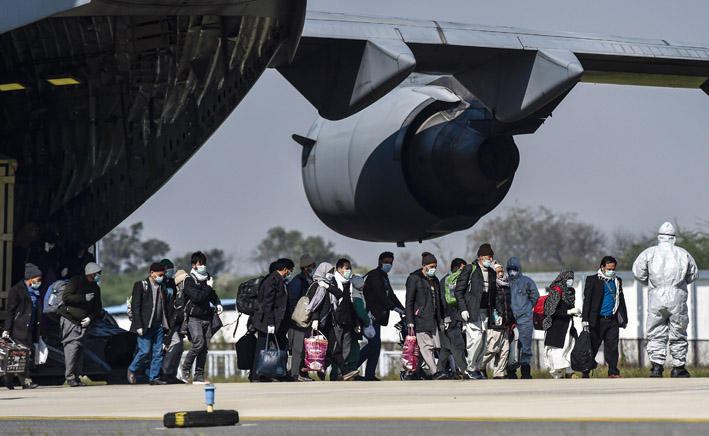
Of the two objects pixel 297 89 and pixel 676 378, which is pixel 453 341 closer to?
pixel 676 378

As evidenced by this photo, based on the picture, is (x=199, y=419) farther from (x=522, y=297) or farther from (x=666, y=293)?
(x=522, y=297)

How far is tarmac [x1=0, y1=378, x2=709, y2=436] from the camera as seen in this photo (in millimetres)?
7801

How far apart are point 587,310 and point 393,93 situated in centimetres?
367

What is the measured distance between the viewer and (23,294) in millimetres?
14664

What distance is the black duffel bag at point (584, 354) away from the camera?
1530cm

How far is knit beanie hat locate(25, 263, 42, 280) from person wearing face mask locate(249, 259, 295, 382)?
2.69 meters

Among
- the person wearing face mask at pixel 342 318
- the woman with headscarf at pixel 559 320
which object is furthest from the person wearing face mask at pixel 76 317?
the woman with headscarf at pixel 559 320

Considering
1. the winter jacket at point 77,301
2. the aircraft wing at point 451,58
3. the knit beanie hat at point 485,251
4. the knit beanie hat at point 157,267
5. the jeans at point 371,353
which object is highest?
the aircraft wing at point 451,58

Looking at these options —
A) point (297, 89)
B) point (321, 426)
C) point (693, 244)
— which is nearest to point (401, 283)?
point (693, 244)

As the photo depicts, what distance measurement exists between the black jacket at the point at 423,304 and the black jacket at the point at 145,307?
3.02 meters

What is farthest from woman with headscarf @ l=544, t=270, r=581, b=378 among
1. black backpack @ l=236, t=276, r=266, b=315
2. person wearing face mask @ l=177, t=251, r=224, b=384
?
person wearing face mask @ l=177, t=251, r=224, b=384

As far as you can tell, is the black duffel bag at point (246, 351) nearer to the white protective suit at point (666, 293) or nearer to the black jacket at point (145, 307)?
the black jacket at point (145, 307)

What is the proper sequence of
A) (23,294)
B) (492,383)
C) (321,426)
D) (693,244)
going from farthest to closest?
1. (693,244)
2. (23,294)
3. (492,383)
4. (321,426)

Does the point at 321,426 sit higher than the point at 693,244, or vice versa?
the point at 693,244
